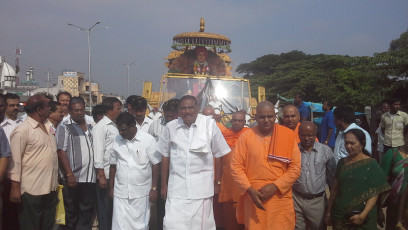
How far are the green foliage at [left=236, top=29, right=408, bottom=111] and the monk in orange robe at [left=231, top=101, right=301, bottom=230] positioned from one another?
Answer: 11.2 m

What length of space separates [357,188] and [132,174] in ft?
7.67

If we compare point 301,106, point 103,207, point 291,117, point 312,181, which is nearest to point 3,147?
point 103,207

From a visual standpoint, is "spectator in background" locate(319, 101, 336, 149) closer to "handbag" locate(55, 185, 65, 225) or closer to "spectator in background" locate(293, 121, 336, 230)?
"spectator in background" locate(293, 121, 336, 230)

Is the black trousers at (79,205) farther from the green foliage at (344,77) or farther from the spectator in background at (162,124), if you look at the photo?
the green foliage at (344,77)

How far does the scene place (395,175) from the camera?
386cm

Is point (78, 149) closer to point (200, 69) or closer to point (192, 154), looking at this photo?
point (192, 154)

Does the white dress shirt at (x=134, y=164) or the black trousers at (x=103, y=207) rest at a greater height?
the white dress shirt at (x=134, y=164)

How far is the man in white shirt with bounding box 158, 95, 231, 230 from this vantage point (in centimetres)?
387

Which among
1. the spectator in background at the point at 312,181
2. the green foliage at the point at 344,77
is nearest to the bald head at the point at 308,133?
the spectator in background at the point at 312,181

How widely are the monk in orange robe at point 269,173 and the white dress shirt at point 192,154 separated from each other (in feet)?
1.04

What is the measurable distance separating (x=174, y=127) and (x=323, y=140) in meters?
4.72

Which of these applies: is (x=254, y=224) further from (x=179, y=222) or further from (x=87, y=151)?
(x=87, y=151)

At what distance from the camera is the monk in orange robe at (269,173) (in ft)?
12.0

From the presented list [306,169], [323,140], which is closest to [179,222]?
[306,169]
